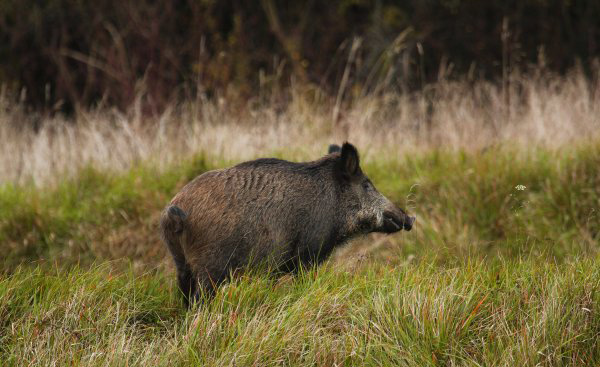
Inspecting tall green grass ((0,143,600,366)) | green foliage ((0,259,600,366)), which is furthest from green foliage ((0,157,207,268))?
green foliage ((0,259,600,366))

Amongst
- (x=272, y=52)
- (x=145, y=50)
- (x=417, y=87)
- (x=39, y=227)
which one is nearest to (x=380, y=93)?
(x=417, y=87)

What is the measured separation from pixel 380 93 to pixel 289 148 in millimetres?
5587

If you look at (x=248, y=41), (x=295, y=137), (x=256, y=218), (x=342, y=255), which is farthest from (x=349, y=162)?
(x=248, y=41)

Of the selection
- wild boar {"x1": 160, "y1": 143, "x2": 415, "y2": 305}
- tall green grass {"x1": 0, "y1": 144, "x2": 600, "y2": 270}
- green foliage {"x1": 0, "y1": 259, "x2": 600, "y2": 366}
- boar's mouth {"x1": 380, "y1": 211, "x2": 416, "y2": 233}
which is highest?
wild boar {"x1": 160, "y1": 143, "x2": 415, "y2": 305}

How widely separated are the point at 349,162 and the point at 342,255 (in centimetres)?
202

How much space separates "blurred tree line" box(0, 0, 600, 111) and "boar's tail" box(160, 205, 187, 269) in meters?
8.59

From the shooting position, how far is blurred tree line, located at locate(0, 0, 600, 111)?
1352 cm

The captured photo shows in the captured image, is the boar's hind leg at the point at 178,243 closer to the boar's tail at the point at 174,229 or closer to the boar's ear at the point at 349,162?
the boar's tail at the point at 174,229

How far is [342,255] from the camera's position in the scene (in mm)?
6785

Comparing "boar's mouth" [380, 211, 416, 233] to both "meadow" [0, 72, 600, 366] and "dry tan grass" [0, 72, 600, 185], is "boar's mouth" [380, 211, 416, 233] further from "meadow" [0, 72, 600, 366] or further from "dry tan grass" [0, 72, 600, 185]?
"dry tan grass" [0, 72, 600, 185]

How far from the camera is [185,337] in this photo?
3.72m

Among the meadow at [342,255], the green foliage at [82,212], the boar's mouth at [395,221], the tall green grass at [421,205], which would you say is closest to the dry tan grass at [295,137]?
the meadow at [342,255]

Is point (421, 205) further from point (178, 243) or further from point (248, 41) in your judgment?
point (248, 41)

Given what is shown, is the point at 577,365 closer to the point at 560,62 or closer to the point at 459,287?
the point at 459,287
